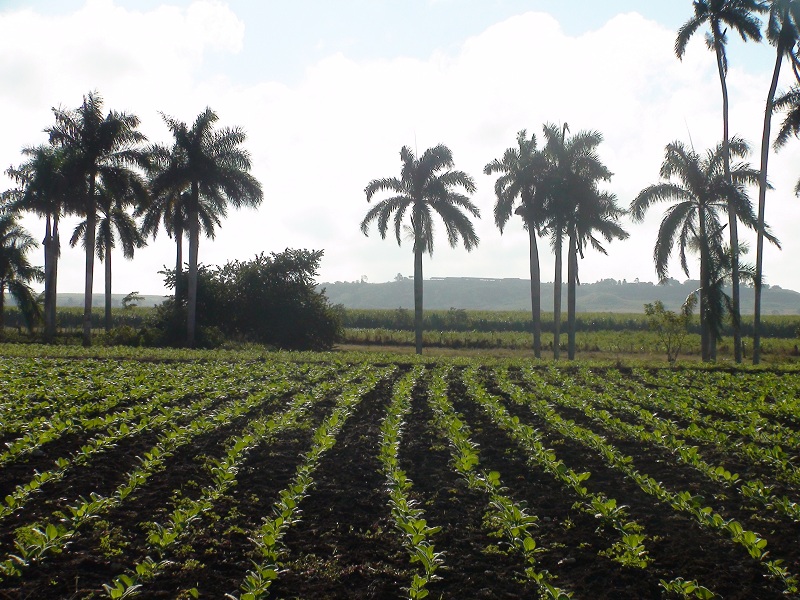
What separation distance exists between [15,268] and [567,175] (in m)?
31.7

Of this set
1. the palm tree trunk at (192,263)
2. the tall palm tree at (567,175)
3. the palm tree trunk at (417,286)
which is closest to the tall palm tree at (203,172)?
the palm tree trunk at (192,263)

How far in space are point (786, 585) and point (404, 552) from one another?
3.12 meters

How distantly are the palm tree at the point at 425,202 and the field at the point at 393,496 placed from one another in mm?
19700

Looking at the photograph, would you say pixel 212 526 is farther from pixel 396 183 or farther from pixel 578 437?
pixel 396 183

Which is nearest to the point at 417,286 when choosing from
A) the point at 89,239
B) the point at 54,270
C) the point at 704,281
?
the point at 704,281

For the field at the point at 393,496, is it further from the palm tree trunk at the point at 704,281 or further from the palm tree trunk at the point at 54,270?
the palm tree trunk at the point at 54,270

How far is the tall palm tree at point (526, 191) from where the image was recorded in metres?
31.6

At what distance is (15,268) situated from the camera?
1610 inches

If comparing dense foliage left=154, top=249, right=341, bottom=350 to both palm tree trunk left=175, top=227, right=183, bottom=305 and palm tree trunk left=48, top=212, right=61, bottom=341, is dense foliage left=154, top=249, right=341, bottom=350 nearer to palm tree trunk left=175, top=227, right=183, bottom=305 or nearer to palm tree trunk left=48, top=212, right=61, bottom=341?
palm tree trunk left=175, top=227, right=183, bottom=305

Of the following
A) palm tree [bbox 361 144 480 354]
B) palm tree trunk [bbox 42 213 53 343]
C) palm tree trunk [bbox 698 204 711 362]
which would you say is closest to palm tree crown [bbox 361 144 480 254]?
palm tree [bbox 361 144 480 354]

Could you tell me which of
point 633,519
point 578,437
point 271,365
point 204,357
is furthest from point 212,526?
point 204,357

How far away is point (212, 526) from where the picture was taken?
687 centimetres

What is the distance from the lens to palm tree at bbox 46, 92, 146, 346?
A: 32438 millimetres

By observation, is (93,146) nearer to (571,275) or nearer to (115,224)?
(115,224)
